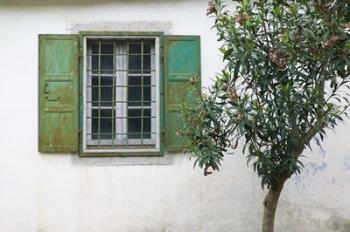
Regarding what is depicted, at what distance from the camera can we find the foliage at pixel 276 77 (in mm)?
5602

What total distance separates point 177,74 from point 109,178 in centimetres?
153

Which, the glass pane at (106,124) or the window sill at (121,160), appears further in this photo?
the glass pane at (106,124)

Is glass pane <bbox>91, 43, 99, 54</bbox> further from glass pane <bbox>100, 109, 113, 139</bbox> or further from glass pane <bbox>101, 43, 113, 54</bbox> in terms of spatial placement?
glass pane <bbox>100, 109, 113, 139</bbox>

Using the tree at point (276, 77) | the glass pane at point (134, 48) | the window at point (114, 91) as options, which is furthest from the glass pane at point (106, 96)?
the tree at point (276, 77)

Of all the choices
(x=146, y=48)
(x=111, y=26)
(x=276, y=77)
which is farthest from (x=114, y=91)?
(x=276, y=77)

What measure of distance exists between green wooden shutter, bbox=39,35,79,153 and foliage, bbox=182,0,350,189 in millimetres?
2319

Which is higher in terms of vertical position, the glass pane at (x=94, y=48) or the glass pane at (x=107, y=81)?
the glass pane at (x=94, y=48)

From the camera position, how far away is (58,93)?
791cm

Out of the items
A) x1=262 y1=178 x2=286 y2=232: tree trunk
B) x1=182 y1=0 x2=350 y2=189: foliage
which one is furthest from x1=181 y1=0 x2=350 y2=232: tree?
x1=262 y1=178 x2=286 y2=232: tree trunk

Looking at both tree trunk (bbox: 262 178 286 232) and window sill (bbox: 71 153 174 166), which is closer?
tree trunk (bbox: 262 178 286 232)

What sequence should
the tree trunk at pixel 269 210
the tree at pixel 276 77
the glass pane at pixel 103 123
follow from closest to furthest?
the tree at pixel 276 77 < the tree trunk at pixel 269 210 < the glass pane at pixel 103 123

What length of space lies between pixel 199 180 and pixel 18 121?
2335 millimetres

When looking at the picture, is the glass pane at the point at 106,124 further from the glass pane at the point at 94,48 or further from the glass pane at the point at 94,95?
the glass pane at the point at 94,48

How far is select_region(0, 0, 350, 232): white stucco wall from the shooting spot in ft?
26.1
